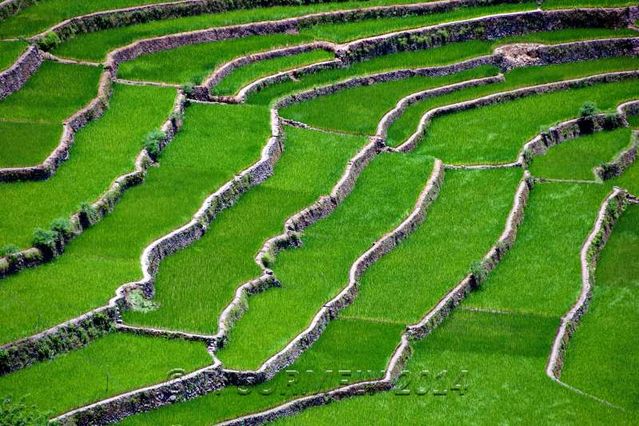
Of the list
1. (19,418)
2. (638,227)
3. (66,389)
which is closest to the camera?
(19,418)

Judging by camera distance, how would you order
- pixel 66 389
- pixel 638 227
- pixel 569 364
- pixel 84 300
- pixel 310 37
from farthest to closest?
pixel 310 37 → pixel 638 227 → pixel 569 364 → pixel 84 300 → pixel 66 389

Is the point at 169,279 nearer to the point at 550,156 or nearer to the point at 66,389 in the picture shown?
the point at 66,389

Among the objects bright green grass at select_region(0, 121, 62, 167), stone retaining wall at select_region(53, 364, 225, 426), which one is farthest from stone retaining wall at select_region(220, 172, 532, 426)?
bright green grass at select_region(0, 121, 62, 167)

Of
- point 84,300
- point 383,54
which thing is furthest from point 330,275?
point 383,54

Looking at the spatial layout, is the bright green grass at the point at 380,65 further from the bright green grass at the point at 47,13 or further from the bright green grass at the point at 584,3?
the bright green grass at the point at 47,13

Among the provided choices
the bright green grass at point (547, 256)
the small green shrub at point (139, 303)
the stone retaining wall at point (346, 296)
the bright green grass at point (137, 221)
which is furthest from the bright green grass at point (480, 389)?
the bright green grass at point (137, 221)

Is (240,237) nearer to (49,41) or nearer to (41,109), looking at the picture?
(41,109)

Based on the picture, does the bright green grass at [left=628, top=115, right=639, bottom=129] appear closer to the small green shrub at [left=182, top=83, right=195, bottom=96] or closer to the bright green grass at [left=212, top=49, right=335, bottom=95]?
the bright green grass at [left=212, top=49, right=335, bottom=95]
